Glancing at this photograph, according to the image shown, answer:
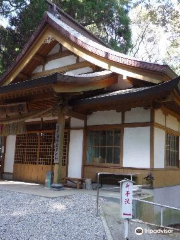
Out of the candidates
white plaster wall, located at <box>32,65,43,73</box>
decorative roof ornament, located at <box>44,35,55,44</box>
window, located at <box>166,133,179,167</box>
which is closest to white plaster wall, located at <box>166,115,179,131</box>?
window, located at <box>166,133,179,167</box>

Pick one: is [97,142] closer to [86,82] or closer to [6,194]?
[86,82]

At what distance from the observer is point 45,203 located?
6.05 m

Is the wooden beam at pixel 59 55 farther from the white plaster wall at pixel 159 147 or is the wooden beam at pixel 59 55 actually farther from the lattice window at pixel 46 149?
the white plaster wall at pixel 159 147

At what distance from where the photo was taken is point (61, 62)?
10.6 metres

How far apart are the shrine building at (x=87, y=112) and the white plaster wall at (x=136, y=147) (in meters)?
0.03

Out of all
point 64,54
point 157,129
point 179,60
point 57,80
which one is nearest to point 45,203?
point 57,80

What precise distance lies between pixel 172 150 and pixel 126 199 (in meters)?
6.13

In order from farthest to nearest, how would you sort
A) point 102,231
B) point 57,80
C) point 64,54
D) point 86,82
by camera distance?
point 64,54 < point 86,82 < point 57,80 < point 102,231

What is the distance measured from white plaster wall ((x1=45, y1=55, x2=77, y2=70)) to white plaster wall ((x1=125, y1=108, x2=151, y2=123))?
323cm

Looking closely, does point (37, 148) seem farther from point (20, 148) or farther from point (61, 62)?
point (61, 62)

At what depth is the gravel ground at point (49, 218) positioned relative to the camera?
4.16 meters

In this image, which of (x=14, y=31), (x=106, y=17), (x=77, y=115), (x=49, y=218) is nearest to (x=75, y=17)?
(x=106, y=17)

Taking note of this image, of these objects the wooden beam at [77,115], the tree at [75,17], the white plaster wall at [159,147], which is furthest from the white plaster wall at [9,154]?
the tree at [75,17]

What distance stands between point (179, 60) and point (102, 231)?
949 inches
